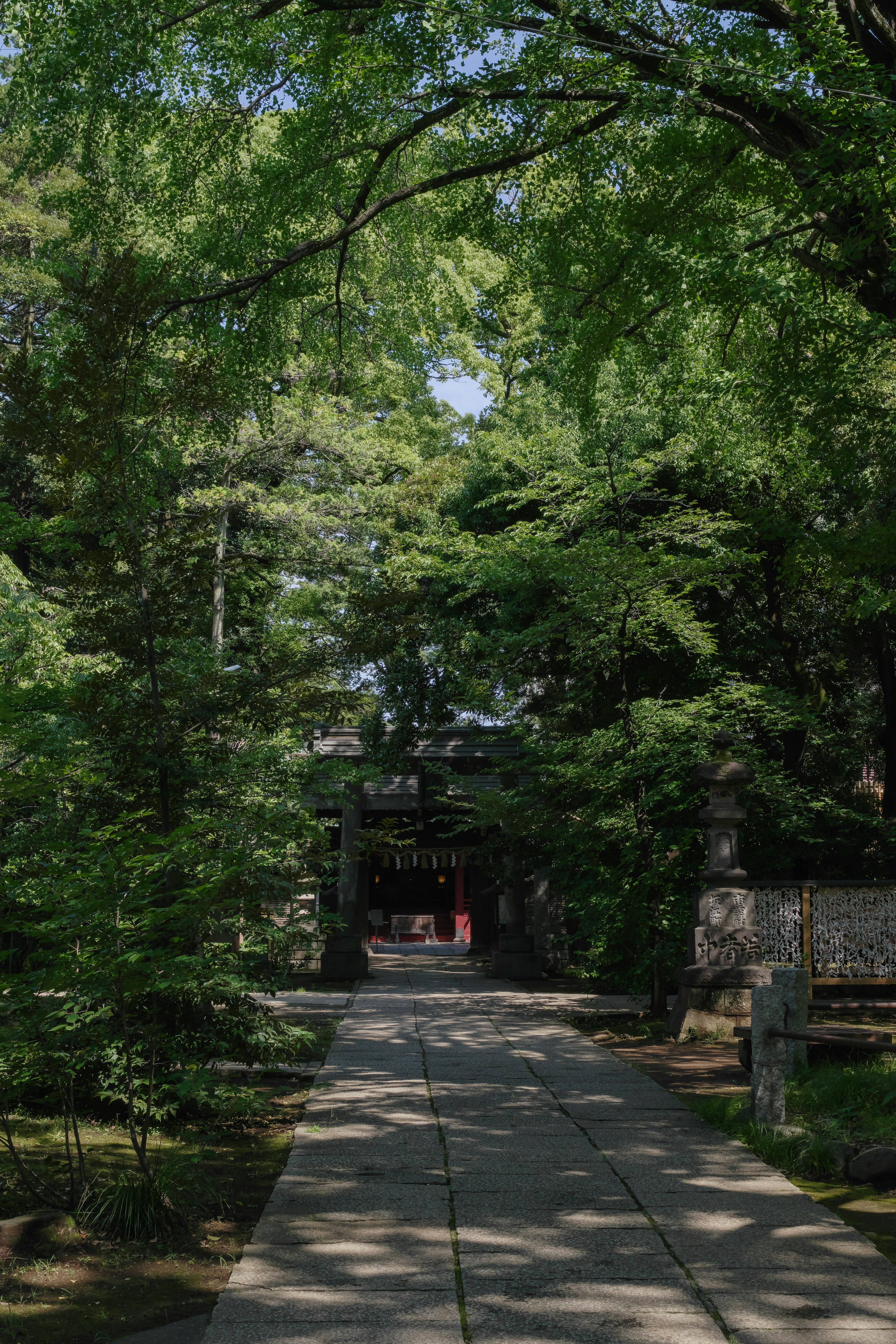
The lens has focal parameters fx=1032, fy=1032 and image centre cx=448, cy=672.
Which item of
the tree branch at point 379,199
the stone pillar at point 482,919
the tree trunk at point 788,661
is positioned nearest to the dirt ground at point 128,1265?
the tree branch at point 379,199

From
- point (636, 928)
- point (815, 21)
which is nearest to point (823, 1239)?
point (636, 928)

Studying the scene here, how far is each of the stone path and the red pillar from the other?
21091 mm

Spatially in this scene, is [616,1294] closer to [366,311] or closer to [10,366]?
[10,366]

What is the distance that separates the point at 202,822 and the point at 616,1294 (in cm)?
259

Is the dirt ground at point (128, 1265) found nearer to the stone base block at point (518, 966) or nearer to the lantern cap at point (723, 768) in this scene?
the lantern cap at point (723, 768)

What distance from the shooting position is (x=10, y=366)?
20.8 ft

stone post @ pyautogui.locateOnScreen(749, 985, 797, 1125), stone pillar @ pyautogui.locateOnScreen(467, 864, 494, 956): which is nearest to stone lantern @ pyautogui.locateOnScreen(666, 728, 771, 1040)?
stone post @ pyautogui.locateOnScreen(749, 985, 797, 1125)

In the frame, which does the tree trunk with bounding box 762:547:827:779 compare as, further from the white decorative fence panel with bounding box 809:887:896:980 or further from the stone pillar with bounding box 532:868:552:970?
the stone pillar with bounding box 532:868:552:970

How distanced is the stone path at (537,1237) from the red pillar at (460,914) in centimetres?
2109

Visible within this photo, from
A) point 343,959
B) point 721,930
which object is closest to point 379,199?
point 721,930

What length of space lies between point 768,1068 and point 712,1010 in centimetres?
383

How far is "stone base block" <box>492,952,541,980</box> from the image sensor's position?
54.4 feet

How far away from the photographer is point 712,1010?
9477 mm

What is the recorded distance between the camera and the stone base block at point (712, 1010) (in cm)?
943
